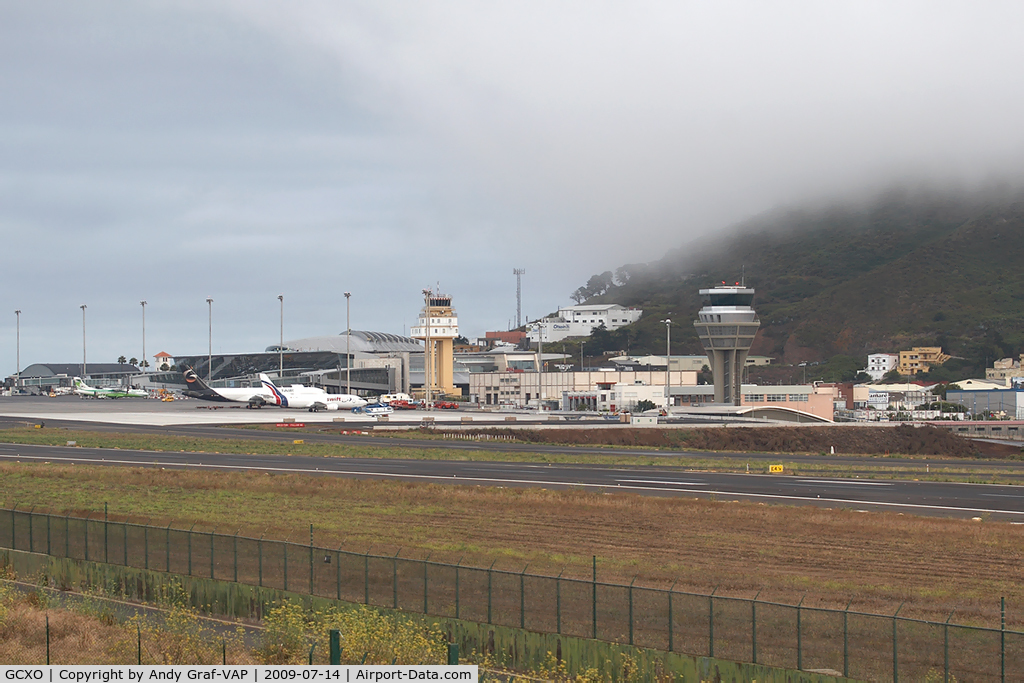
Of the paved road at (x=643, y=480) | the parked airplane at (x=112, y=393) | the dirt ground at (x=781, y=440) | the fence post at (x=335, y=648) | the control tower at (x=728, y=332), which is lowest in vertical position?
the dirt ground at (x=781, y=440)

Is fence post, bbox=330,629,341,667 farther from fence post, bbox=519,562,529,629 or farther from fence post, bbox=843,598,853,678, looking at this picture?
fence post, bbox=843,598,853,678

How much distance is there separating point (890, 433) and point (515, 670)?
322 ft

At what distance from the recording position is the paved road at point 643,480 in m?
50.6

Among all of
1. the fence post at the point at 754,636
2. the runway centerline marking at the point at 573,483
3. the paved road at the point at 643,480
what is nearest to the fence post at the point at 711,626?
the fence post at the point at 754,636

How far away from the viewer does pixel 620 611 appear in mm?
23609

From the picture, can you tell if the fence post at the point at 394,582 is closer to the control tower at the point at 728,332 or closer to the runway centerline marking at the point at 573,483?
the runway centerline marking at the point at 573,483

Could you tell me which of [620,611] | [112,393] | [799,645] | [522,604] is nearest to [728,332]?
[112,393]

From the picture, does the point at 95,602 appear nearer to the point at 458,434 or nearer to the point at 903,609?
the point at 903,609

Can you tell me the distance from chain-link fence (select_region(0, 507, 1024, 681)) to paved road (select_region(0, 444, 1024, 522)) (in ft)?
88.2

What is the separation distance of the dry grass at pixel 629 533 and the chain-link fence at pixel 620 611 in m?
5.44

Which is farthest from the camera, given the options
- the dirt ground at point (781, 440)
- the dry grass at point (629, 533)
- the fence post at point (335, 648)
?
the dirt ground at point (781, 440)

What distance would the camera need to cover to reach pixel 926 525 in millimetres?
41750

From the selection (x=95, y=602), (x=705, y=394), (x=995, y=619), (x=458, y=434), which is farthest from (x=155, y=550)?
(x=705, y=394)

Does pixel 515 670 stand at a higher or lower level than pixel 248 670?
lower
